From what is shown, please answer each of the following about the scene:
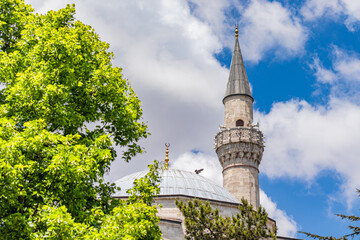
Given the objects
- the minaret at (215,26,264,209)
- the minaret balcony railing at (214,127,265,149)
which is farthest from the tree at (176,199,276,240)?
the minaret balcony railing at (214,127,265,149)

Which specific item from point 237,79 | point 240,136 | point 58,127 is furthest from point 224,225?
point 237,79

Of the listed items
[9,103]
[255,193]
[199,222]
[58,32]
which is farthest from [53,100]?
[255,193]

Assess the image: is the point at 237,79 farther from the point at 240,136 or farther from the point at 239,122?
the point at 240,136

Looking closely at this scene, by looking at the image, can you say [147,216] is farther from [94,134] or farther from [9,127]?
[9,127]

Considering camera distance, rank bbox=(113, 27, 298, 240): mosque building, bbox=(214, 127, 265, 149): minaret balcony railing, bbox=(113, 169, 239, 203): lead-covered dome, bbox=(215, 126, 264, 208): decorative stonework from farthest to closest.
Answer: bbox=(214, 127, 265, 149): minaret balcony railing → bbox=(215, 126, 264, 208): decorative stonework → bbox=(113, 27, 298, 240): mosque building → bbox=(113, 169, 239, 203): lead-covered dome

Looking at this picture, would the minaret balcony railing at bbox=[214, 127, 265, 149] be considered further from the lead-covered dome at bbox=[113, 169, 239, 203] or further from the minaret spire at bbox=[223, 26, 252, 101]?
the lead-covered dome at bbox=[113, 169, 239, 203]

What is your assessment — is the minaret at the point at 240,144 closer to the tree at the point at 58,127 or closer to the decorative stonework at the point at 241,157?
the decorative stonework at the point at 241,157

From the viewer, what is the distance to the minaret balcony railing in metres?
28.0

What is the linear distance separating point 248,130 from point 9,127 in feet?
72.2

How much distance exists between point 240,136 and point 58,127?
67.3ft

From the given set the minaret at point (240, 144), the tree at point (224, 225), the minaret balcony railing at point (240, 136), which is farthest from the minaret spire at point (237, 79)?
the tree at point (224, 225)

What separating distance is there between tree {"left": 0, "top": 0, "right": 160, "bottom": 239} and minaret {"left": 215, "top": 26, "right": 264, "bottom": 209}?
18197 millimetres

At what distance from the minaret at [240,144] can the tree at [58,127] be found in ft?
59.7

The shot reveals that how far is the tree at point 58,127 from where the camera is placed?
686 cm
